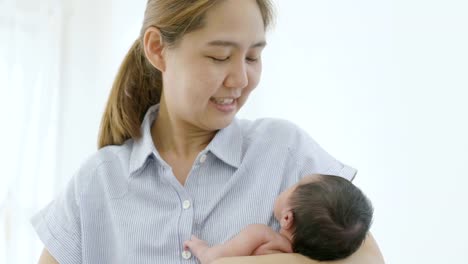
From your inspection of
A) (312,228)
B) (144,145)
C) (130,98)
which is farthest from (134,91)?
(312,228)

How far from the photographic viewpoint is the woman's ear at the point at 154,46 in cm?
153

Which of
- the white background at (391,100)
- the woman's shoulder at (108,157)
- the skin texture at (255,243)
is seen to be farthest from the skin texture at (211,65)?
the white background at (391,100)

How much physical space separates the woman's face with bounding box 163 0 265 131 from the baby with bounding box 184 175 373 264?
27 centimetres

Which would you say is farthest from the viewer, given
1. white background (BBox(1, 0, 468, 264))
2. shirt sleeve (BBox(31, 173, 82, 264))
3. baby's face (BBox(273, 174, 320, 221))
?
white background (BBox(1, 0, 468, 264))

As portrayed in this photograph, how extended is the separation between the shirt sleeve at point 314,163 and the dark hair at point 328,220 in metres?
0.13

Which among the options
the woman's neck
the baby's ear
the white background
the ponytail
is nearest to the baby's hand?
the baby's ear

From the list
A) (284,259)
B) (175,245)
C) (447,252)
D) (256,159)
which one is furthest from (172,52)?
(447,252)

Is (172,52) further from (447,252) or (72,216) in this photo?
(447,252)

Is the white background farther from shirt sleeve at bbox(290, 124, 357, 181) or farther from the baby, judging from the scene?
the baby

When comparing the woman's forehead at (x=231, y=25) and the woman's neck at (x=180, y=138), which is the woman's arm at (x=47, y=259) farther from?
the woman's forehead at (x=231, y=25)

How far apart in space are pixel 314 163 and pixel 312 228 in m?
0.23

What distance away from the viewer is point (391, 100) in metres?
2.48

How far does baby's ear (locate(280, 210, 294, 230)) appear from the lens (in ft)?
4.44

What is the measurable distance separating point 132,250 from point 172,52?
488mm
